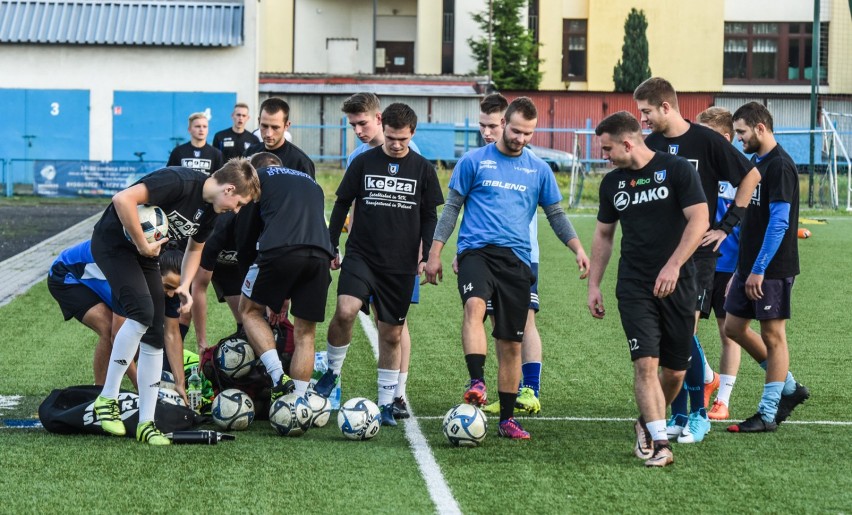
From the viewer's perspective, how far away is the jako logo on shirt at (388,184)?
7793 millimetres

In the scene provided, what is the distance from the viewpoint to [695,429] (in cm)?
727

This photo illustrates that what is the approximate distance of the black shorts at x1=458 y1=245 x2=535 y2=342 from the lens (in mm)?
7375

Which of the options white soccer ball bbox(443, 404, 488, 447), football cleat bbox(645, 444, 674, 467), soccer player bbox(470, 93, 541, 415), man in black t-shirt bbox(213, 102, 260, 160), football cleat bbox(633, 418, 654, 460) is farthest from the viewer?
man in black t-shirt bbox(213, 102, 260, 160)

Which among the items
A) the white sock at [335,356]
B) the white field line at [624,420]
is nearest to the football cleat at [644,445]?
the white field line at [624,420]

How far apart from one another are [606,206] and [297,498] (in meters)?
2.50

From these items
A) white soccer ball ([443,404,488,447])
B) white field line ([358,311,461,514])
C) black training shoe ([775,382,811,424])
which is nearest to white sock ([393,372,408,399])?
white field line ([358,311,461,514])

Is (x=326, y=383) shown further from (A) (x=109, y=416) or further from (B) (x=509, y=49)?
(B) (x=509, y=49)

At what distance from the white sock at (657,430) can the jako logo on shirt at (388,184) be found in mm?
2248

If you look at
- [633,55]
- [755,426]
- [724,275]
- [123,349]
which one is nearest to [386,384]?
[123,349]

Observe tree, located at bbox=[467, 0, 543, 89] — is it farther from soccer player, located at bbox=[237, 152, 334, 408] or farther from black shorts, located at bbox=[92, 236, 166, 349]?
black shorts, located at bbox=[92, 236, 166, 349]

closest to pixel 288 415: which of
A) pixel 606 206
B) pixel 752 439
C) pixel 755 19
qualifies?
pixel 606 206

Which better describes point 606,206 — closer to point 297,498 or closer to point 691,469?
point 691,469

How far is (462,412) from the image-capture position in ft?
22.7

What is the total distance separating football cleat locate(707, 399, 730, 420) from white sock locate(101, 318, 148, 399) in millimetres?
3687
